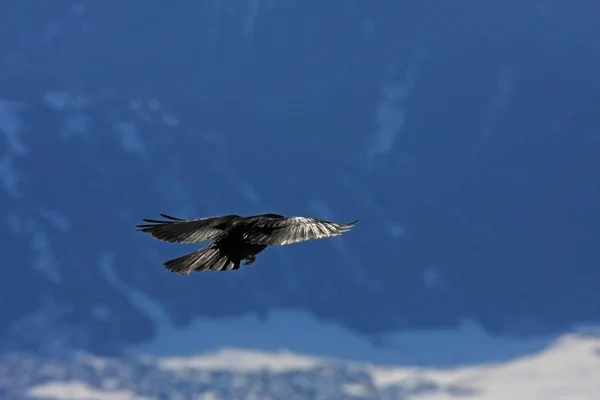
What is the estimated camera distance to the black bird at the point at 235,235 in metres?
27.5

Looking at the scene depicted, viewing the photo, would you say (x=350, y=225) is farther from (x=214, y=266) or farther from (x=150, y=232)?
(x=150, y=232)

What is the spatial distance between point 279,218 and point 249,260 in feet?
4.01

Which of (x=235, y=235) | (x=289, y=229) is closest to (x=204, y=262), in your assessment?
(x=235, y=235)

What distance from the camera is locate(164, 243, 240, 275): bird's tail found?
28.2m

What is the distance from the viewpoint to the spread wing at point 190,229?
95.9 feet

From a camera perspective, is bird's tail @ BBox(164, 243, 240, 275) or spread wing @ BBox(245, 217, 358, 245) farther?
bird's tail @ BBox(164, 243, 240, 275)

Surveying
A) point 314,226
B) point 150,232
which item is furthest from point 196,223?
point 314,226

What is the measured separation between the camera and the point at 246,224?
2858 cm

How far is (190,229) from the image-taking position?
2980 cm

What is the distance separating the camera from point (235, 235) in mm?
28625

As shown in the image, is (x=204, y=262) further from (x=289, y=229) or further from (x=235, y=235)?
(x=289, y=229)

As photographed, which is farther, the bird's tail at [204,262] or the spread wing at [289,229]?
the bird's tail at [204,262]

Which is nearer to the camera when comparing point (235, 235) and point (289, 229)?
point (289, 229)

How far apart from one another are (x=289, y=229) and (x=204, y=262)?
7.44ft
